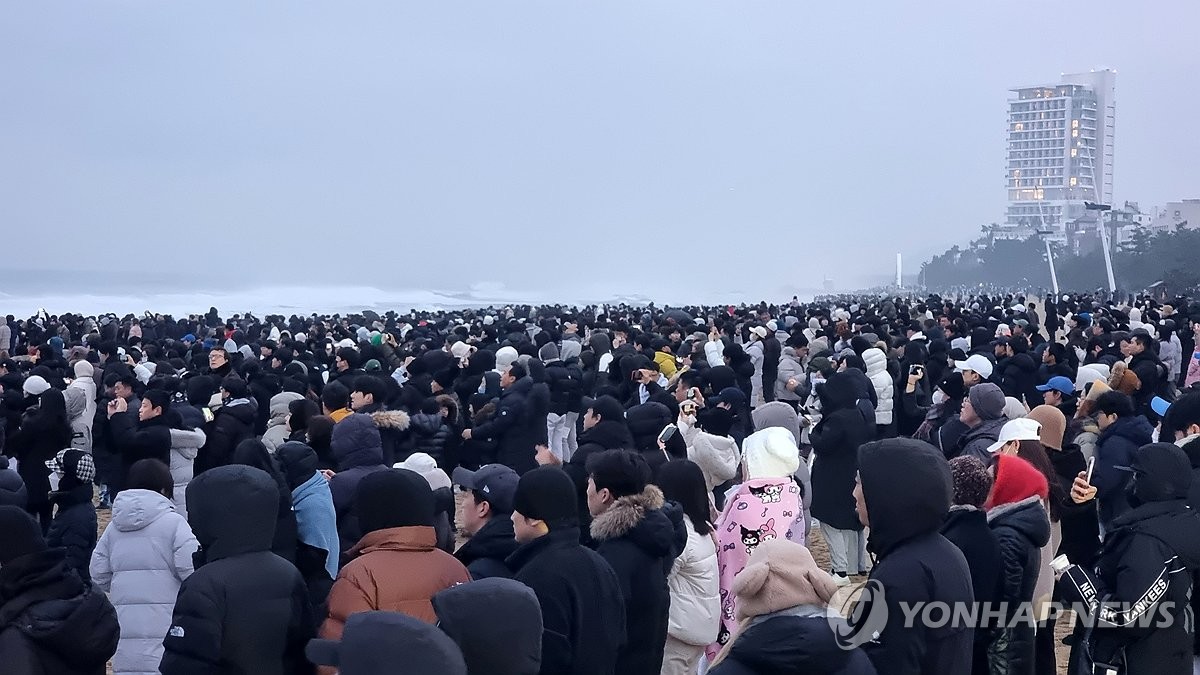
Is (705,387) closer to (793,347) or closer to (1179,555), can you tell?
(793,347)

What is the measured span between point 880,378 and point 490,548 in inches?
303

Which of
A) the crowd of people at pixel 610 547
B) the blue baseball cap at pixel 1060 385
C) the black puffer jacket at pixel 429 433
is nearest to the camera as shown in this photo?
the crowd of people at pixel 610 547

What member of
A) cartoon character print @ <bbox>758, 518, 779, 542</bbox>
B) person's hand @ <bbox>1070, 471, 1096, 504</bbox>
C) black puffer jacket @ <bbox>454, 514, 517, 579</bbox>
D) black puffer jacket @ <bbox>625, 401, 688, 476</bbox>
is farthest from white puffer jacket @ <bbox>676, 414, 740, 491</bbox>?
black puffer jacket @ <bbox>454, 514, 517, 579</bbox>

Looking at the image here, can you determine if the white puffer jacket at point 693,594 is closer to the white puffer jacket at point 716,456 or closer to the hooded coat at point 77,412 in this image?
the white puffer jacket at point 716,456

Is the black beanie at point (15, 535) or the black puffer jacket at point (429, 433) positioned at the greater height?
the black beanie at point (15, 535)

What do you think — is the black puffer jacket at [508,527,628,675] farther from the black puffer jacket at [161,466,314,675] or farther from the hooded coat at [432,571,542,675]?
the hooded coat at [432,571,542,675]

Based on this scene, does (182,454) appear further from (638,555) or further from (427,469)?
(638,555)

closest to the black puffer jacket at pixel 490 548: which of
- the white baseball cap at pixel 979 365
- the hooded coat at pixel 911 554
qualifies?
the hooded coat at pixel 911 554

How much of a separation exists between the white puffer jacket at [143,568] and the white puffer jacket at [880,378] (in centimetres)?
A: 768

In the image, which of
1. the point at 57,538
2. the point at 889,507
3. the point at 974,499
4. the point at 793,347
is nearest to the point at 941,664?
the point at 889,507

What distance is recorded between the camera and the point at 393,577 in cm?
416

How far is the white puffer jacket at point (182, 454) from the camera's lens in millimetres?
7859

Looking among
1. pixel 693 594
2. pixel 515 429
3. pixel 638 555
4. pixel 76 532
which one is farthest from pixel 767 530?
pixel 515 429

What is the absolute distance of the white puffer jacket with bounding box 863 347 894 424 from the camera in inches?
455
